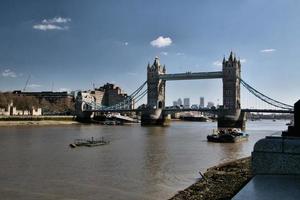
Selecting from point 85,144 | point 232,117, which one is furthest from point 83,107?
point 85,144

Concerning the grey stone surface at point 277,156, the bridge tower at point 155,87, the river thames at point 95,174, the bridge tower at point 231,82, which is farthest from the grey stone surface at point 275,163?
the bridge tower at point 155,87

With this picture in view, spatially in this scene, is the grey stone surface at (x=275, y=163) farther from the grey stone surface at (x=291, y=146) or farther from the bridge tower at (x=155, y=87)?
the bridge tower at (x=155, y=87)

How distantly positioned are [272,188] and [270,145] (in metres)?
1.41

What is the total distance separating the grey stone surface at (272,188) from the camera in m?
5.39

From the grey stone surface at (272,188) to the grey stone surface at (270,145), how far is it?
437 millimetres

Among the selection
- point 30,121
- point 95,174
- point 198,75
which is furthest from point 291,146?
Answer: point 198,75

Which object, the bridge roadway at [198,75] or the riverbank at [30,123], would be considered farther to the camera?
the bridge roadway at [198,75]

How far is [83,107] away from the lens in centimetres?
11106

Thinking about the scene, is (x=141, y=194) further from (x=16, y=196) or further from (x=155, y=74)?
(x=155, y=74)

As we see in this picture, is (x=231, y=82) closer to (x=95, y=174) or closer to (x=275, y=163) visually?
(x=95, y=174)

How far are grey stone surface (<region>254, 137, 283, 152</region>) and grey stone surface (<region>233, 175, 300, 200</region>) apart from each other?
44cm

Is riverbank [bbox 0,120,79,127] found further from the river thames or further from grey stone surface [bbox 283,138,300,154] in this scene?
grey stone surface [bbox 283,138,300,154]

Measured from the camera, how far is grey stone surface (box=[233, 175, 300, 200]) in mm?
5387

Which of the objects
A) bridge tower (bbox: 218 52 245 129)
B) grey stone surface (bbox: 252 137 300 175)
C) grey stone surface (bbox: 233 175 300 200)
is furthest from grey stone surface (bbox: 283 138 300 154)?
bridge tower (bbox: 218 52 245 129)
